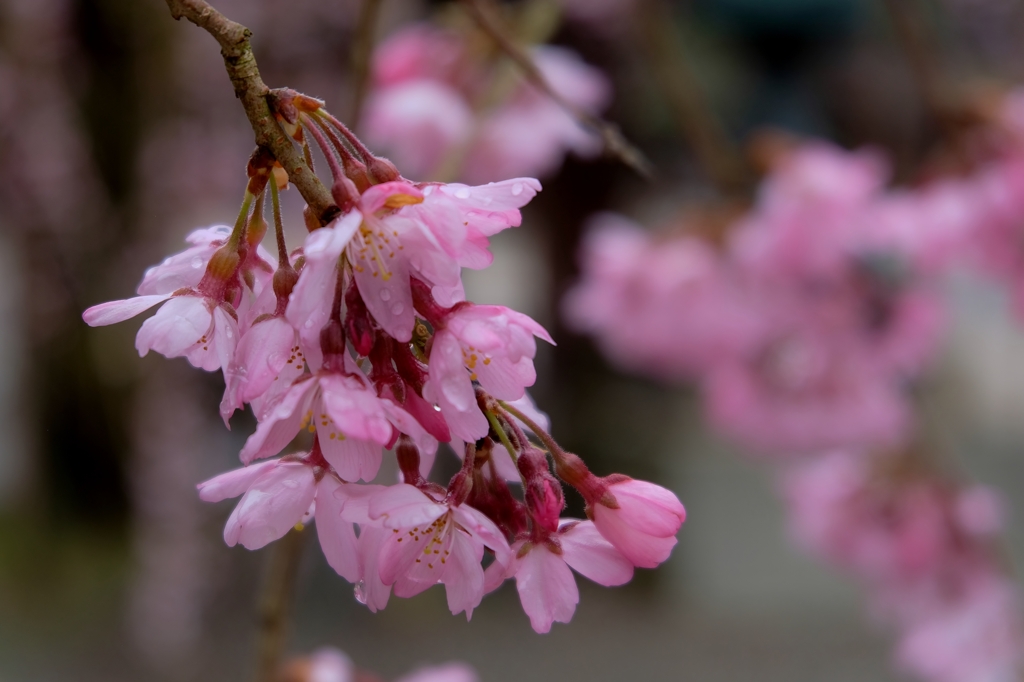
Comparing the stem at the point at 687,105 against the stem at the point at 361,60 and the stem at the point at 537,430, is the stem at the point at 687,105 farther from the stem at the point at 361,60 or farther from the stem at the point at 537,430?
the stem at the point at 537,430

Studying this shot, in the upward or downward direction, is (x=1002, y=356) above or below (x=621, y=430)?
above

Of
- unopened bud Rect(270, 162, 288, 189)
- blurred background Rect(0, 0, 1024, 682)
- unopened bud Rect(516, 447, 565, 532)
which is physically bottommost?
blurred background Rect(0, 0, 1024, 682)

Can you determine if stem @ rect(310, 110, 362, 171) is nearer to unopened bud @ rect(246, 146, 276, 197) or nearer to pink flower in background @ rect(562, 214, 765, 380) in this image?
unopened bud @ rect(246, 146, 276, 197)

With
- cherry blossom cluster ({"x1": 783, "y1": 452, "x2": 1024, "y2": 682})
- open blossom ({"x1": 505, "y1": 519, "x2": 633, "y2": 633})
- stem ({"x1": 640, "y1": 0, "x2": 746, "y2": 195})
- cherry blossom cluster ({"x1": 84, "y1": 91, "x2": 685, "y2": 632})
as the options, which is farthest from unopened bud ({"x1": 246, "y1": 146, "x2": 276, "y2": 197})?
cherry blossom cluster ({"x1": 783, "y1": 452, "x2": 1024, "y2": 682})

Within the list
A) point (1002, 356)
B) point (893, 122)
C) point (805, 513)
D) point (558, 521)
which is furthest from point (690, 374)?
point (1002, 356)

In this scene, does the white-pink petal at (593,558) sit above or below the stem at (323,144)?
below

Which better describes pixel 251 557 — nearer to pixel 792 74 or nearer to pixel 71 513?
pixel 71 513

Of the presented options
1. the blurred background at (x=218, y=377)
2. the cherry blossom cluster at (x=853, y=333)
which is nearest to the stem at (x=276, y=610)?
the cherry blossom cluster at (x=853, y=333)
